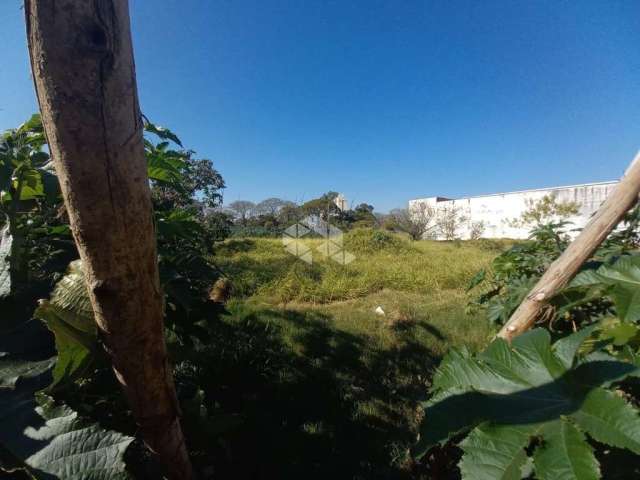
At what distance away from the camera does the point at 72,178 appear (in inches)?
15.6

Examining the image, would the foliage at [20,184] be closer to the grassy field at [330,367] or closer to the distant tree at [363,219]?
the grassy field at [330,367]

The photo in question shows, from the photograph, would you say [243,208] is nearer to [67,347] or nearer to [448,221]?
[448,221]

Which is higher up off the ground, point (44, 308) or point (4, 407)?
point (44, 308)

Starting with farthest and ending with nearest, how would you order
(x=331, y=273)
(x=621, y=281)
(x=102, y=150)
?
1. (x=331, y=273)
2. (x=621, y=281)
3. (x=102, y=150)

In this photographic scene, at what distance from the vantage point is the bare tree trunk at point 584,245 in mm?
771

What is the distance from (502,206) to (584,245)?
2667 cm

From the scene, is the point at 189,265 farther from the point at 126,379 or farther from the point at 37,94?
the point at 37,94

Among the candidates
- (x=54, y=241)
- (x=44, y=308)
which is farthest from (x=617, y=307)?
(x=54, y=241)

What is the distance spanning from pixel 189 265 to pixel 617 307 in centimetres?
156

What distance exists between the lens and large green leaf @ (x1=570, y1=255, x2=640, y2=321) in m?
0.80

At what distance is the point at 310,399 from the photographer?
2389 mm

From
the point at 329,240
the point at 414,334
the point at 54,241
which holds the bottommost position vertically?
the point at 414,334

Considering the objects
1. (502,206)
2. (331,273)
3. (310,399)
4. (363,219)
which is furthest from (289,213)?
(310,399)

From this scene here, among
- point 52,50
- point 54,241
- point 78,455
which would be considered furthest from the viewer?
point 54,241
